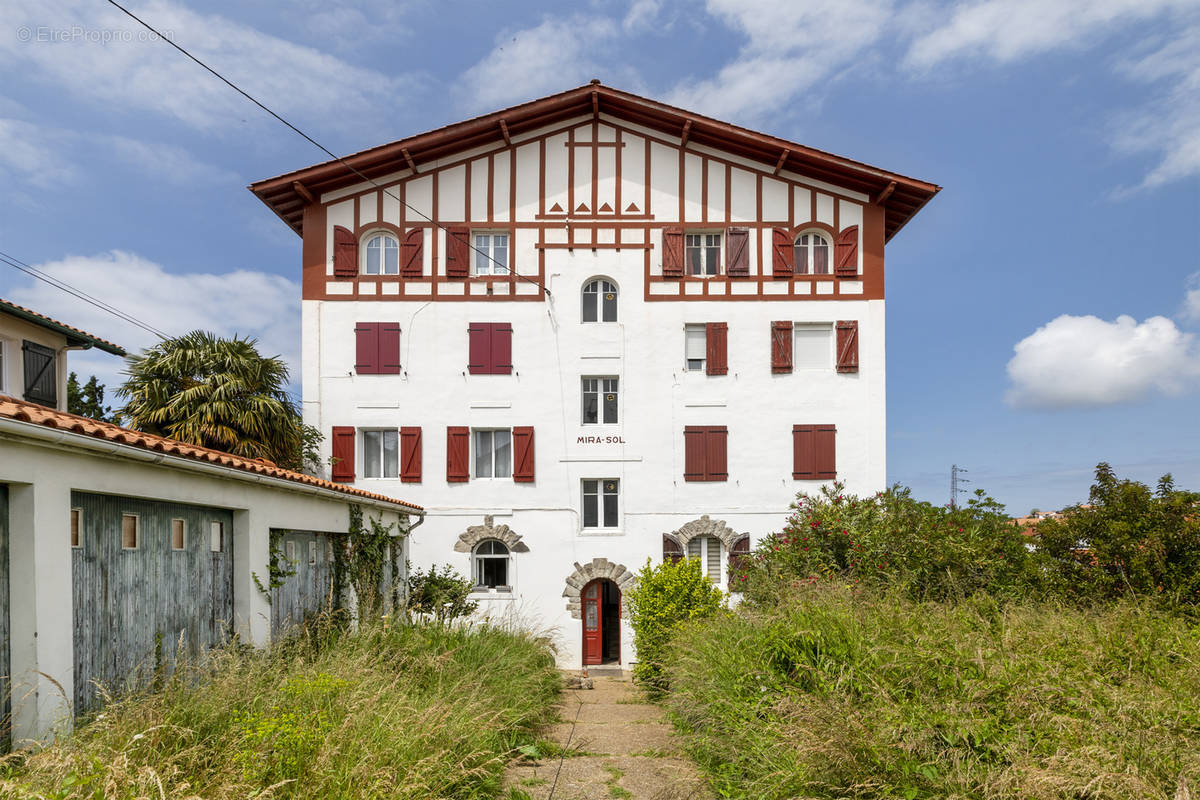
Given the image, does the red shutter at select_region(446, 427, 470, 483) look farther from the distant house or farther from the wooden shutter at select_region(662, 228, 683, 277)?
the distant house

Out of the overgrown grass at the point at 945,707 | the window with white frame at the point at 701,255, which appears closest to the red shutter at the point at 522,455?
the window with white frame at the point at 701,255

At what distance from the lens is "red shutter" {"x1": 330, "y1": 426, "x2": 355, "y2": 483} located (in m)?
19.5

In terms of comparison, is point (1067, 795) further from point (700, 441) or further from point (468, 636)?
point (700, 441)

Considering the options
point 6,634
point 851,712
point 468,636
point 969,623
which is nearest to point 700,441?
point 468,636

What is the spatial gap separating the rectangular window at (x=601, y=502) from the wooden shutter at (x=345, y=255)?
24.8 ft

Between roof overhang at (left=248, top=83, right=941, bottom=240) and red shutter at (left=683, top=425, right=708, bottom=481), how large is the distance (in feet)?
21.6

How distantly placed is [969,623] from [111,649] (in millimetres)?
7744

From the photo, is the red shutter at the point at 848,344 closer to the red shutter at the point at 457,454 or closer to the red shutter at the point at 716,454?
the red shutter at the point at 716,454

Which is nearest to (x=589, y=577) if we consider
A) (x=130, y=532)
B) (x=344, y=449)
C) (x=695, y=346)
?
(x=695, y=346)

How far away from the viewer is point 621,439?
20.0 metres

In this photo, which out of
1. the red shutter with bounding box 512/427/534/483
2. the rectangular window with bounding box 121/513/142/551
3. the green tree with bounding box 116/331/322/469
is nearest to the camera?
the rectangular window with bounding box 121/513/142/551

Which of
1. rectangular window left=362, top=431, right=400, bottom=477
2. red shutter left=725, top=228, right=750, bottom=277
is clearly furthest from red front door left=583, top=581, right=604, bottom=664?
red shutter left=725, top=228, right=750, bottom=277

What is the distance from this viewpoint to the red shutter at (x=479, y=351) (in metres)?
19.9

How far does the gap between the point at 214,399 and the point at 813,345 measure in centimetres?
1343
